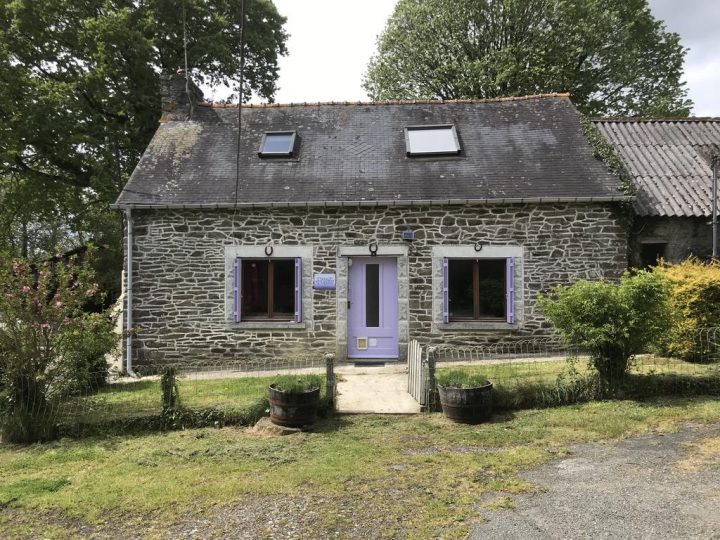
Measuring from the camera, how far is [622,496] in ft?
13.7

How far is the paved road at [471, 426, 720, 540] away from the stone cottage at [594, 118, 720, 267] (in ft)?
21.7

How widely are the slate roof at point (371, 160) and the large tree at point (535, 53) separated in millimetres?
8053

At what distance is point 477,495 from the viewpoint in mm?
4309

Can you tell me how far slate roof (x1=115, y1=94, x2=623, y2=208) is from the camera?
1026 centimetres

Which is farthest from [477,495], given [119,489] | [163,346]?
[163,346]

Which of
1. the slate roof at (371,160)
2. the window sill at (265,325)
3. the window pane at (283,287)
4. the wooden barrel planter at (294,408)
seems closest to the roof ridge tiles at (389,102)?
the slate roof at (371,160)

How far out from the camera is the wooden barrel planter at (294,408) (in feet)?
20.1

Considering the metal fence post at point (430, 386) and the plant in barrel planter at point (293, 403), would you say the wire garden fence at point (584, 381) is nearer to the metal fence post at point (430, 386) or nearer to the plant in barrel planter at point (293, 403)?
the metal fence post at point (430, 386)

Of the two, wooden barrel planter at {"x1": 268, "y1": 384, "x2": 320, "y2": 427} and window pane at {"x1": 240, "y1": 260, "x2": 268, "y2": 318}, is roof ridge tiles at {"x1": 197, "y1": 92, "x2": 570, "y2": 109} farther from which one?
wooden barrel planter at {"x1": 268, "y1": 384, "x2": 320, "y2": 427}

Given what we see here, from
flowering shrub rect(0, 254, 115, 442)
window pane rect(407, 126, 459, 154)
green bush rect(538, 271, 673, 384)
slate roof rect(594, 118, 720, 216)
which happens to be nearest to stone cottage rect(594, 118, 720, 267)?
A: slate roof rect(594, 118, 720, 216)

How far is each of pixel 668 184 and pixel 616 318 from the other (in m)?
6.61

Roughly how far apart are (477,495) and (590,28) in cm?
1999

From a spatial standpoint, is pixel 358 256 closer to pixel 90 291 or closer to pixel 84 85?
pixel 90 291

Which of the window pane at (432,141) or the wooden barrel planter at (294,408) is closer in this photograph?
the wooden barrel planter at (294,408)
